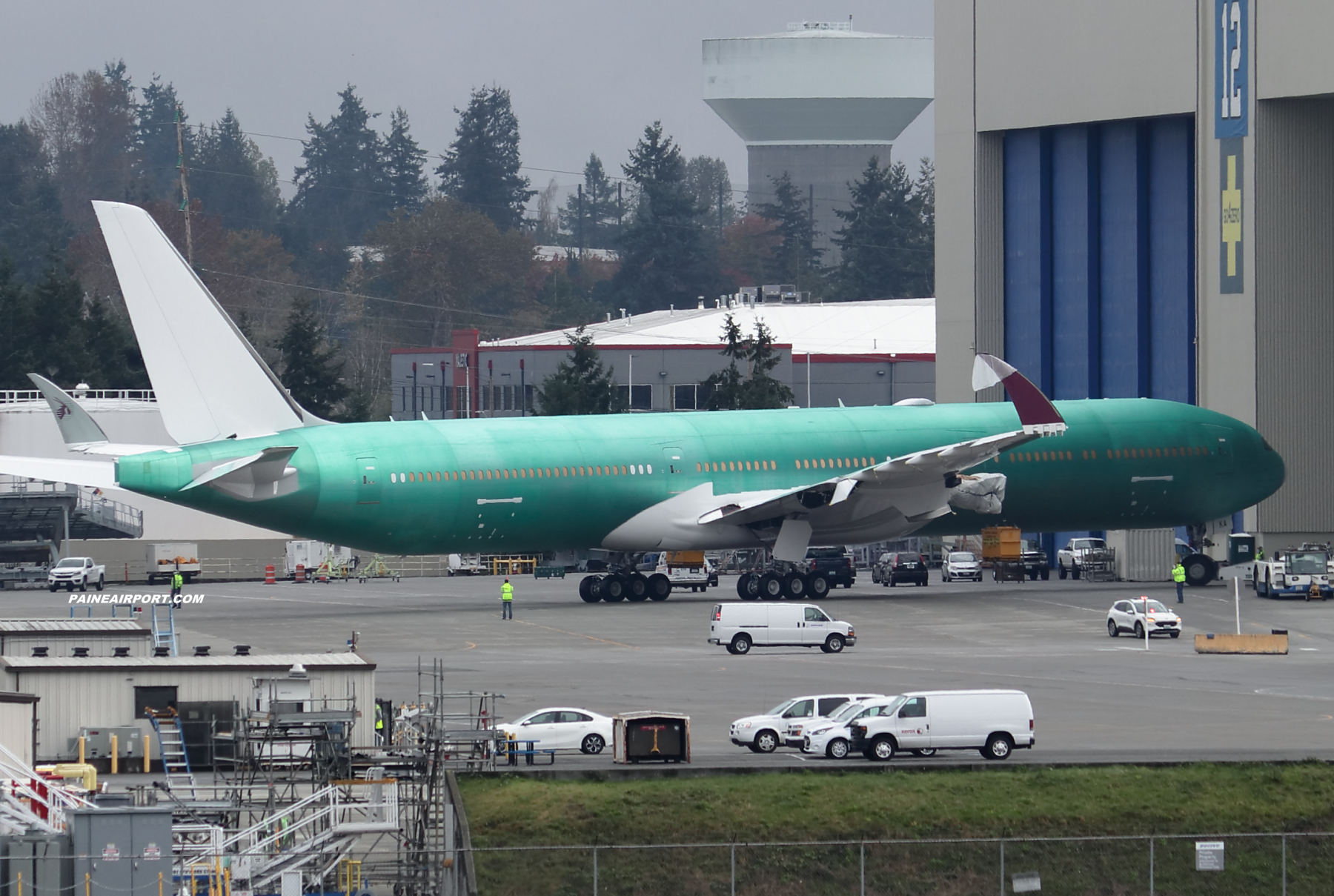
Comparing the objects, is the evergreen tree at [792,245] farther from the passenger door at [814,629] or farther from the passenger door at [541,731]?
the passenger door at [541,731]

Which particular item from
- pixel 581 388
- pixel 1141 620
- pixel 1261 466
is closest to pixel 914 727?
pixel 1141 620

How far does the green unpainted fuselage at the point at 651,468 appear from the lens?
5384 centimetres

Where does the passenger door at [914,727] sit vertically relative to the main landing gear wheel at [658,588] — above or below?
below

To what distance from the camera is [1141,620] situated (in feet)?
162


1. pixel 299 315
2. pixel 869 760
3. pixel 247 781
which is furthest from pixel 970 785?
pixel 299 315

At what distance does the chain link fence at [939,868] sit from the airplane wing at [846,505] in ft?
88.9

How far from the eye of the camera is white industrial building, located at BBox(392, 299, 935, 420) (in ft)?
356

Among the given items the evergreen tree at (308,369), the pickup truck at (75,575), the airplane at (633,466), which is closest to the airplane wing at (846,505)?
the airplane at (633,466)

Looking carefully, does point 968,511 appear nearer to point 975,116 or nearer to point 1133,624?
point 1133,624

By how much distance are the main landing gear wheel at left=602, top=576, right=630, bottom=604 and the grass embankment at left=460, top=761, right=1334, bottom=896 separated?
30.8m

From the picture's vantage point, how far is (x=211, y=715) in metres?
33.1

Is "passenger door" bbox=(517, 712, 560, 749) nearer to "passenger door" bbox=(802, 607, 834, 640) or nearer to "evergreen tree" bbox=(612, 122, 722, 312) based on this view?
"passenger door" bbox=(802, 607, 834, 640)

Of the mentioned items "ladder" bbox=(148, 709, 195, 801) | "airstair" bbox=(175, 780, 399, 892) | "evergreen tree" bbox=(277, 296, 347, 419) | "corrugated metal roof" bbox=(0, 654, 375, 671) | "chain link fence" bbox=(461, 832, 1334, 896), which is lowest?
"chain link fence" bbox=(461, 832, 1334, 896)

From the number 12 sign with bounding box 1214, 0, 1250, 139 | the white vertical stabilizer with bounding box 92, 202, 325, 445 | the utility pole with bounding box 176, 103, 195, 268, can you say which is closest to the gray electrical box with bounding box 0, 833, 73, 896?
the white vertical stabilizer with bounding box 92, 202, 325, 445
